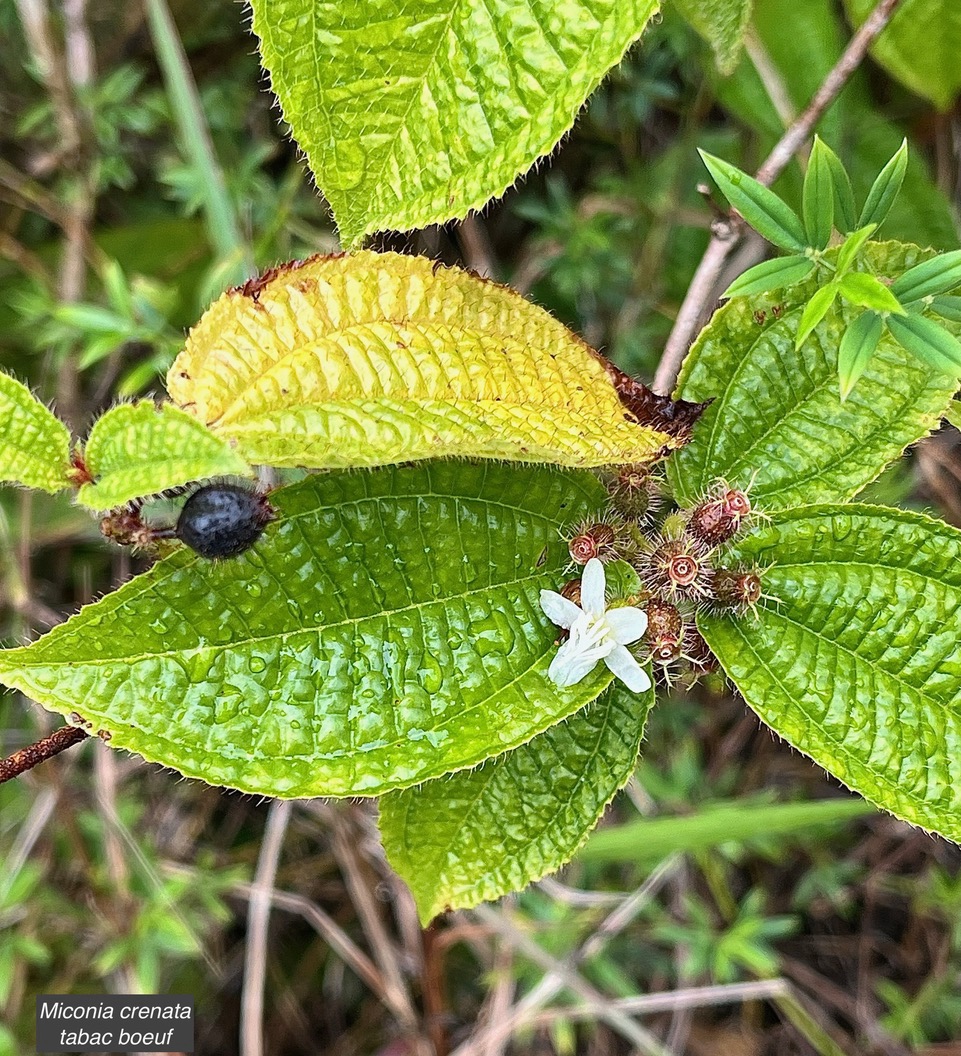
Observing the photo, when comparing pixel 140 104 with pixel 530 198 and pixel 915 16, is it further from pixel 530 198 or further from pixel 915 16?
pixel 915 16

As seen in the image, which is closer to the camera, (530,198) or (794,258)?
(794,258)

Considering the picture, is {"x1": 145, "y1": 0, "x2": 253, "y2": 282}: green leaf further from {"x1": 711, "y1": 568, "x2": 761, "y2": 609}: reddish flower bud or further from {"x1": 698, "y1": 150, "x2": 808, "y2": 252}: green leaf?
{"x1": 711, "y1": 568, "x2": 761, "y2": 609}: reddish flower bud

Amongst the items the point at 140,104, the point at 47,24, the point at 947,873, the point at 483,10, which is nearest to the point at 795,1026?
the point at 947,873

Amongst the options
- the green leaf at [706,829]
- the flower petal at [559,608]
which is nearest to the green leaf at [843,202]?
the flower petal at [559,608]

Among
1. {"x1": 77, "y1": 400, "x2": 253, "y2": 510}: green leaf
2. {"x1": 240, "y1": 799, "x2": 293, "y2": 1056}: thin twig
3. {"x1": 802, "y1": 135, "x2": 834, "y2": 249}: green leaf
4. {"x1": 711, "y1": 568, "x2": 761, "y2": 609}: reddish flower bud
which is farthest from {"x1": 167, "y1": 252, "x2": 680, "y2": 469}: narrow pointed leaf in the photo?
{"x1": 240, "y1": 799, "x2": 293, "y2": 1056}: thin twig

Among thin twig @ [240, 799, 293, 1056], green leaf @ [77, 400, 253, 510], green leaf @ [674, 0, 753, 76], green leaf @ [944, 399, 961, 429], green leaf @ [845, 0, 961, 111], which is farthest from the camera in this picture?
thin twig @ [240, 799, 293, 1056]

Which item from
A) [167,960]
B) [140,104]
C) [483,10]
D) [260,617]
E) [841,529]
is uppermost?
[483,10]

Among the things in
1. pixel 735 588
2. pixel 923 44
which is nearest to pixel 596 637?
pixel 735 588

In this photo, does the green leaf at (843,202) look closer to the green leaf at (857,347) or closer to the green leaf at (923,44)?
the green leaf at (857,347)

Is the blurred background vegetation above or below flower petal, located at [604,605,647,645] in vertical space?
below
